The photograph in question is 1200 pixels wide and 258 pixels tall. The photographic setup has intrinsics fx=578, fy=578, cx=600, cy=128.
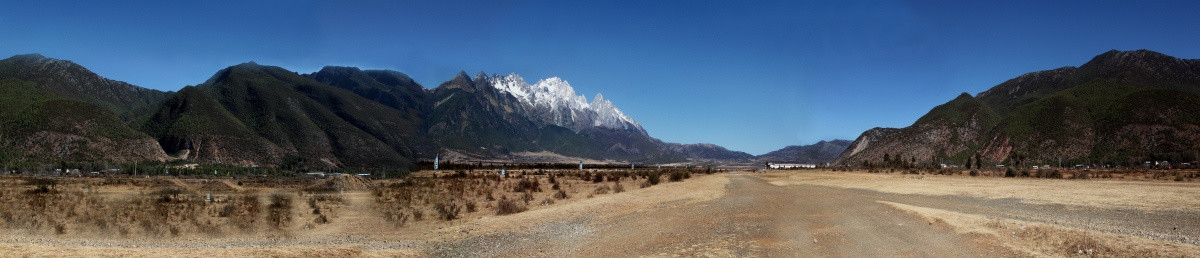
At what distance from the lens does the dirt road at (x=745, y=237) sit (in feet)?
33.2

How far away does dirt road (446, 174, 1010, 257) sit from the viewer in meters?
10.1

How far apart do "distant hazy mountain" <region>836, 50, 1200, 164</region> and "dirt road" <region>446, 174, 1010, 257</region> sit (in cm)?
11001

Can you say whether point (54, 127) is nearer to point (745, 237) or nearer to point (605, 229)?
point (605, 229)

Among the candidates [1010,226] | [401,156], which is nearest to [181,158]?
[401,156]

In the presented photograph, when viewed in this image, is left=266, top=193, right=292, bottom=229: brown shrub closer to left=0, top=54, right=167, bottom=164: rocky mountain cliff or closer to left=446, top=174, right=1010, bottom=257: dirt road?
left=446, top=174, right=1010, bottom=257: dirt road

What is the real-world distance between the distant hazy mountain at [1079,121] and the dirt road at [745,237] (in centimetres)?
11001

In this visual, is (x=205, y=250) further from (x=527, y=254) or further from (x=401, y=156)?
(x=401, y=156)

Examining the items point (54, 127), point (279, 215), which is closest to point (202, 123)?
point (54, 127)

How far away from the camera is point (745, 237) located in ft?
38.3

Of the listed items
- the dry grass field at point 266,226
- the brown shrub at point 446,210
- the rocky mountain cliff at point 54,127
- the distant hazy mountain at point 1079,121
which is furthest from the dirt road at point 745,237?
the rocky mountain cliff at point 54,127

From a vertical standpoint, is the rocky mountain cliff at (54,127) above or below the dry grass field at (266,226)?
above

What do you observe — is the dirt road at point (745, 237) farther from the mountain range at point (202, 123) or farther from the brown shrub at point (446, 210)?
the mountain range at point (202, 123)

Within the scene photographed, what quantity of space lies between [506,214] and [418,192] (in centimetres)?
517

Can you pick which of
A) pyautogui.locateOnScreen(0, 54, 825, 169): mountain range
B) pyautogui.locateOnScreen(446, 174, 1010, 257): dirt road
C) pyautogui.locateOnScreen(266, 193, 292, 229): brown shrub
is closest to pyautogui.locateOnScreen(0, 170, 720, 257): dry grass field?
pyautogui.locateOnScreen(266, 193, 292, 229): brown shrub
